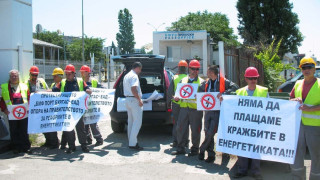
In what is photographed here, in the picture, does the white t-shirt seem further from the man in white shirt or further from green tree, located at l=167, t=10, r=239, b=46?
green tree, located at l=167, t=10, r=239, b=46

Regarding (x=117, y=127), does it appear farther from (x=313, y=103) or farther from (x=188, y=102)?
(x=313, y=103)

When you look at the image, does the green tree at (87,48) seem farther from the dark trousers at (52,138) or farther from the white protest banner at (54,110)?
the white protest banner at (54,110)

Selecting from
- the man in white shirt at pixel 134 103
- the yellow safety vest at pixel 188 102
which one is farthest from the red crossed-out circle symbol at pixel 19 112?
the yellow safety vest at pixel 188 102

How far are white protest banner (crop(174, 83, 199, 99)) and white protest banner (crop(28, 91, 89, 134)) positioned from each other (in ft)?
6.49

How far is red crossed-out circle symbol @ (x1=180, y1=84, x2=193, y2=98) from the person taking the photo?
19.1 feet

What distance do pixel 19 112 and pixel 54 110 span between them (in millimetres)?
718

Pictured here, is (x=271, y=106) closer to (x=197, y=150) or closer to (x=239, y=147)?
(x=239, y=147)

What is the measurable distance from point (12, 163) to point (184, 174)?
3.22 meters

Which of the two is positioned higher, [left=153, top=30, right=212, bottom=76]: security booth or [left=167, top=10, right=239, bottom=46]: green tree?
[left=167, top=10, right=239, bottom=46]: green tree

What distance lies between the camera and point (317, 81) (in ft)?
13.4

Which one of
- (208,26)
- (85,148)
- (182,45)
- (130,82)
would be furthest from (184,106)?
(208,26)

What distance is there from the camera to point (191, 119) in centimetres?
579

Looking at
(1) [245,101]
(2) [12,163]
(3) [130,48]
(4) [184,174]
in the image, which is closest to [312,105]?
(1) [245,101]

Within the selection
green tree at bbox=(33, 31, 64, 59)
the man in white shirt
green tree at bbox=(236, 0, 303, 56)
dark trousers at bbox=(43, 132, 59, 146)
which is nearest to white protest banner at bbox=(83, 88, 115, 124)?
the man in white shirt
